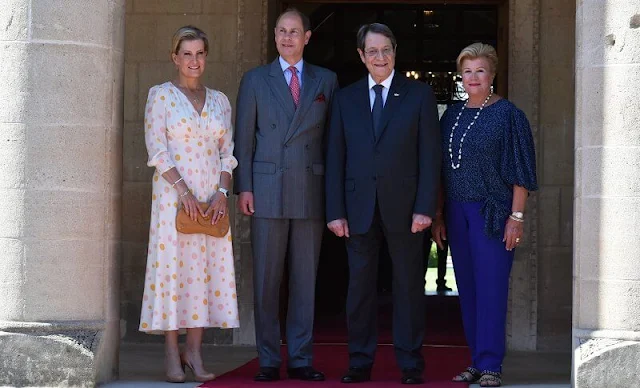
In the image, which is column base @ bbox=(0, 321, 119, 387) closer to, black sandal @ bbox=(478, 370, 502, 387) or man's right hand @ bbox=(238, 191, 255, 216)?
man's right hand @ bbox=(238, 191, 255, 216)

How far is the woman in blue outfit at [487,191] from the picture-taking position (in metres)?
7.16

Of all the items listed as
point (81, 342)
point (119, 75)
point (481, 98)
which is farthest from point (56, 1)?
point (481, 98)

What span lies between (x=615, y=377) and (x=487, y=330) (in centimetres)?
83

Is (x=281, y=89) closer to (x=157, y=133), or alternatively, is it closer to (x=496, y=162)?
(x=157, y=133)

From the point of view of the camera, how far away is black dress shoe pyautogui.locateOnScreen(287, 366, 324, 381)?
7.28 metres

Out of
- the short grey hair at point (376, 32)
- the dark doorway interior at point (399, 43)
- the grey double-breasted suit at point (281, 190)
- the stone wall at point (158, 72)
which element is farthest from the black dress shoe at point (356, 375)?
the dark doorway interior at point (399, 43)

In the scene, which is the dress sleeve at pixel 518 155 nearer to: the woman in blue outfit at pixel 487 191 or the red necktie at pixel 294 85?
the woman in blue outfit at pixel 487 191

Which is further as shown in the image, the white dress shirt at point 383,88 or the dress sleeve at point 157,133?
the white dress shirt at point 383,88

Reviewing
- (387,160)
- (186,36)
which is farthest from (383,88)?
(186,36)

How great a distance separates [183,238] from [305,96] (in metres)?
1.07

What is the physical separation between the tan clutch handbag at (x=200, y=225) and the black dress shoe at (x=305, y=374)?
880mm

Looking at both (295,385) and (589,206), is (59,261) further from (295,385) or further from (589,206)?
(589,206)

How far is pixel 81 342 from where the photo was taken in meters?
7.00

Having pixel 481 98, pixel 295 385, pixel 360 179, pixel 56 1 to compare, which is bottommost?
pixel 295 385
